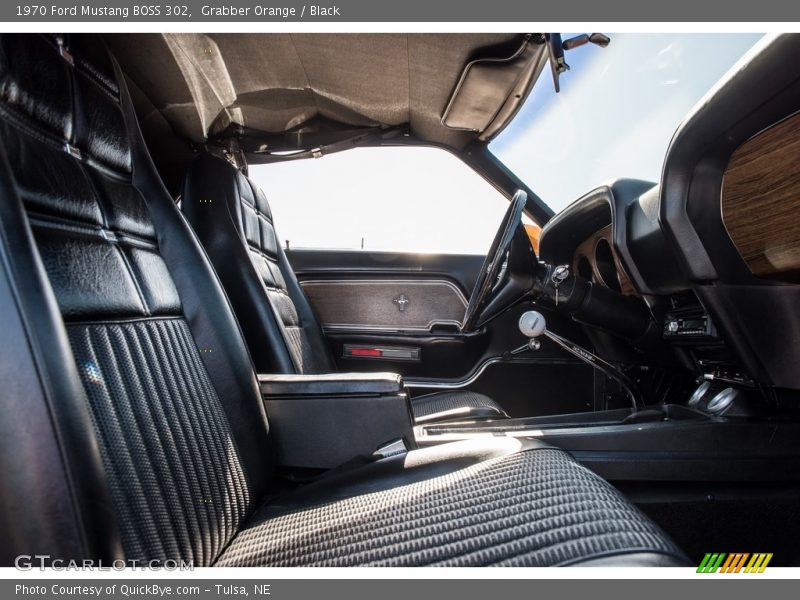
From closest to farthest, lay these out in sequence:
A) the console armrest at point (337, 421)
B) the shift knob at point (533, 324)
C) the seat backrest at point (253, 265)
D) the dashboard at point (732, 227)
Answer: the dashboard at point (732, 227) < the console armrest at point (337, 421) < the seat backrest at point (253, 265) < the shift knob at point (533, 324)

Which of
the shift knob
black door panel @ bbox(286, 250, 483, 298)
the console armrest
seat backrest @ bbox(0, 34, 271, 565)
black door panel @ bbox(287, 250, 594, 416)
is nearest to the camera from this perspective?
seat backrest @ bbox(0, 34, 271, 565)

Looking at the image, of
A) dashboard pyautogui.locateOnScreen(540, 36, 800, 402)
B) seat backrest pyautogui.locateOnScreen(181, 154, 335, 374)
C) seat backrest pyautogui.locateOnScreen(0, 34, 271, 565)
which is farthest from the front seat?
dashboard pyautogui.locateOnScreen(540, 36, 800, 402)

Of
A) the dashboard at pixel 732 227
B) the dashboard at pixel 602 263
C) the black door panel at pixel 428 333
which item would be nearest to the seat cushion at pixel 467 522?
the dashboard at pixel 732 227

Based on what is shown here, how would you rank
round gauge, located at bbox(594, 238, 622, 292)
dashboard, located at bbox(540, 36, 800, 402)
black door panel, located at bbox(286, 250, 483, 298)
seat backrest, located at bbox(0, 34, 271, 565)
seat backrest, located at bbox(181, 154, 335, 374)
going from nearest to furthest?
seat backrest, located at bbox(0, 34, 271, 565), dashboard, located at bbox(540, 36, 800, 402), seat backrest, located at bbox(181, 154, 335, 374), round gauge, located at bbox(594, 238, 622, 292), black door panel, located at bbox(286, 250, 483, 298)

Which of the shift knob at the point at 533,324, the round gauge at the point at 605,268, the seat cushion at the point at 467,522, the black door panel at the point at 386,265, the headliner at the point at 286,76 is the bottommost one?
the seat cushion at the point at 467,522

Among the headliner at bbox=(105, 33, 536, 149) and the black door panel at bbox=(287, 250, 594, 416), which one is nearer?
the headliner at bbox=(105, 33, 536, 149)

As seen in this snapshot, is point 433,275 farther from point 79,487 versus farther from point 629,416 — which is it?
point 79,487

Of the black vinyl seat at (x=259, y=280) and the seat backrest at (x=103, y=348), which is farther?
the black vinyl seat at (x=259, y=280)

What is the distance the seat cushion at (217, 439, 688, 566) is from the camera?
1.66ft

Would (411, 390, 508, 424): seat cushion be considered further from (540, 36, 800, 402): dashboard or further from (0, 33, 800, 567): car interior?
(540, 36, 800, 402): dashboard

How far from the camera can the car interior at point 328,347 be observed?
503 millimetres

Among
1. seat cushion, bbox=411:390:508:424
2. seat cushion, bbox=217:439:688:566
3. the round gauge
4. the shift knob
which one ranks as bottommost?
seat cushion, bbox=411:390:508:424

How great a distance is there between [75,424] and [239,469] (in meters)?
0.38

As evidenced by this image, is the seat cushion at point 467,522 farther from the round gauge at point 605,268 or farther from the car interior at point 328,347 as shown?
the round gauge at point 605,268
